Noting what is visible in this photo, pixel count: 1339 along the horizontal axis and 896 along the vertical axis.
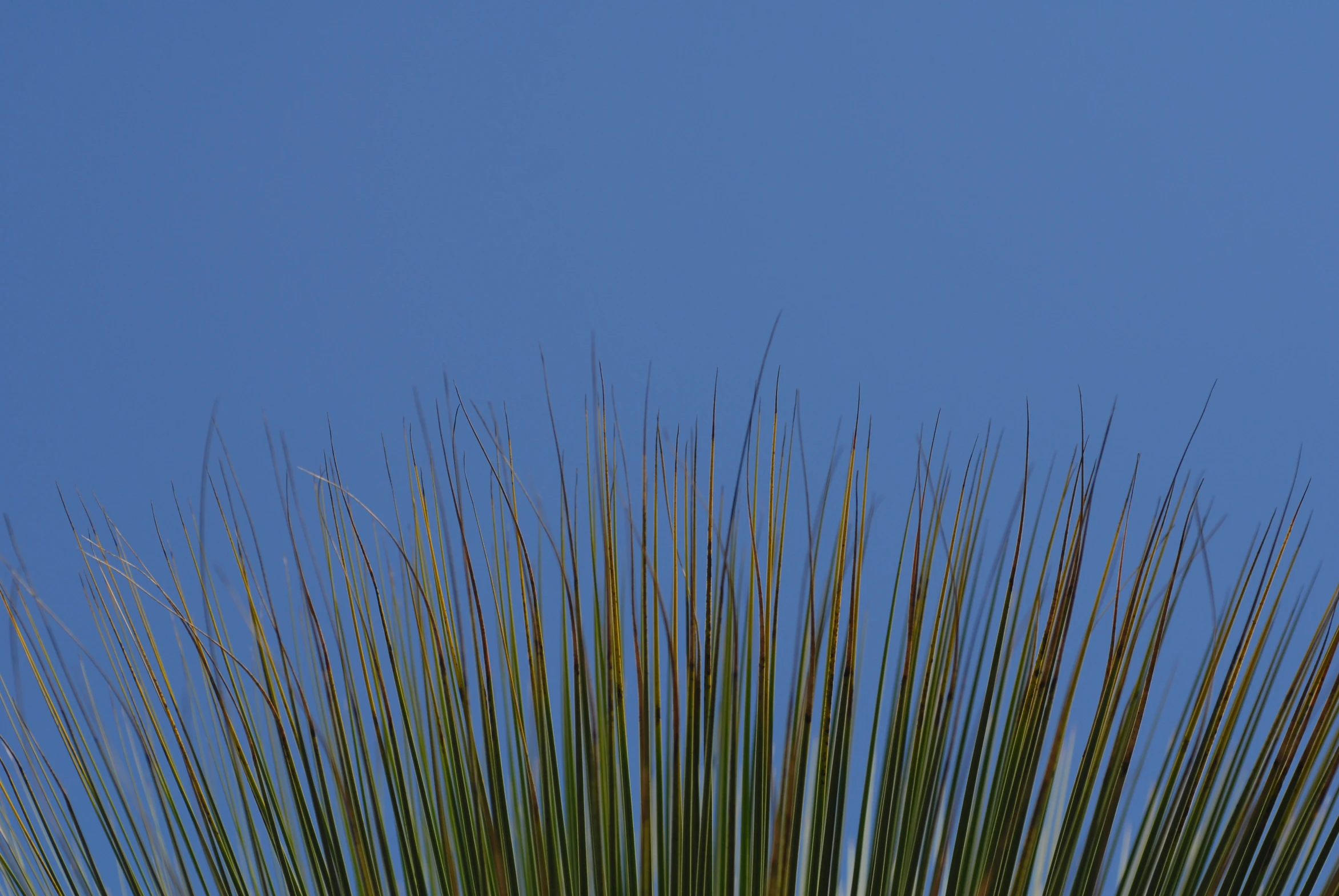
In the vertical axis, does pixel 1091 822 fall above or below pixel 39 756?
below

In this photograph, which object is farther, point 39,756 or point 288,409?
point 288,409

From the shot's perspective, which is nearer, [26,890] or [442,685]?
[442,685]

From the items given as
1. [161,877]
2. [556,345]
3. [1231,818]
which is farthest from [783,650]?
[556,345]

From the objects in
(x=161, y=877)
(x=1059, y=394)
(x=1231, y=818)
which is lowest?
(x=1231, y=818)

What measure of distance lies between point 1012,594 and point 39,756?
2.83 ft

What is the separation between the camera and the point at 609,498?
0.91 meters

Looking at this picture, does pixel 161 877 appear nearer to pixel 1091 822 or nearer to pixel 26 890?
pixel 26 890

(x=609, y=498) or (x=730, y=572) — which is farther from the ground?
(x=609, y=498)

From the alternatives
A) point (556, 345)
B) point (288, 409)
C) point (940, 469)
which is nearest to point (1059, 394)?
point (556, 345)

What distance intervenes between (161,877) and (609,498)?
56 centimetres

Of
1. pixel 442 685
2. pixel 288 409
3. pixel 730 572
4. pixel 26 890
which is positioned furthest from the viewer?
pixel 288 409

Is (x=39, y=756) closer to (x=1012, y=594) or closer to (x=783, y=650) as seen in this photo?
(x=783, y=650)

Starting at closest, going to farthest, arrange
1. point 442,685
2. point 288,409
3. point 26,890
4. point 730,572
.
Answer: point 730,572, point 442,685, point 26,890, point 288,409

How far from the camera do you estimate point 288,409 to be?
7.86 meters
